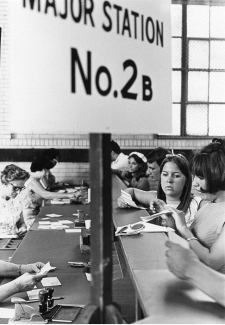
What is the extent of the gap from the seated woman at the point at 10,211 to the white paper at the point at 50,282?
2135mm

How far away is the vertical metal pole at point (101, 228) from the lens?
3.17 feet

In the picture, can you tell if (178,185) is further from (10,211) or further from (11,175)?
(10,211)

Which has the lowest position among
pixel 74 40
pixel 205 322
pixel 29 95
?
pixel 205 322

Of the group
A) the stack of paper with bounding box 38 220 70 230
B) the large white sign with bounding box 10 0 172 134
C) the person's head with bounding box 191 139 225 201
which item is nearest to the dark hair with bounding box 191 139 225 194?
the person's head with bounding box 191 139 225 201

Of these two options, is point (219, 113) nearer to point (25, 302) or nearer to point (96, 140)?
point (25, 302)

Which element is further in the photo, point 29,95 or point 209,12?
point 209,12

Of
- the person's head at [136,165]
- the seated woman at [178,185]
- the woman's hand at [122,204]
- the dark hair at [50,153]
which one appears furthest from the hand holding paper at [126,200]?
the dark hair at [50,153]

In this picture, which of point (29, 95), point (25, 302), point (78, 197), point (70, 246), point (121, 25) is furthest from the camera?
point (78, 197)

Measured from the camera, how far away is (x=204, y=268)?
1352 mm

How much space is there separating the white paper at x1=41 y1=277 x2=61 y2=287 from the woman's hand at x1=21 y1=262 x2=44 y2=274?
→ 0.09m

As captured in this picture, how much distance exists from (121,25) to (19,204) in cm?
369

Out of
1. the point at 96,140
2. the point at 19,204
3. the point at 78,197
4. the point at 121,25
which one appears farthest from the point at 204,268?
the point at 78,197

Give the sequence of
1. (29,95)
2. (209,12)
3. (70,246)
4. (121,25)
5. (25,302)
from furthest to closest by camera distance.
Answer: (209,12) → (70,246) → (25,302) → (121,25) → (29,95)

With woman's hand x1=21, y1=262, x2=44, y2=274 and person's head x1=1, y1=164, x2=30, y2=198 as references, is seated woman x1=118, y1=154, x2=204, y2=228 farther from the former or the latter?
person's head x1=1, y1=164, x2=30, y2=198
